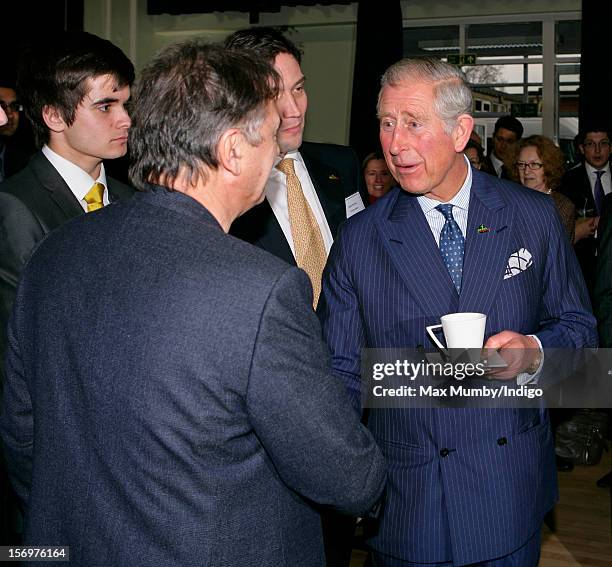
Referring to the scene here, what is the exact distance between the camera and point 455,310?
1906mm

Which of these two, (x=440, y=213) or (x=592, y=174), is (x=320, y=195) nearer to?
(x=440, y=213)

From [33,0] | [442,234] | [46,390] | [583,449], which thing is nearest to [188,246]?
[46,390]

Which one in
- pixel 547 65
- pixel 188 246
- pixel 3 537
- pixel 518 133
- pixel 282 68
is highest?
pixel 547 65

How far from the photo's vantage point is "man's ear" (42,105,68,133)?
7.41ft

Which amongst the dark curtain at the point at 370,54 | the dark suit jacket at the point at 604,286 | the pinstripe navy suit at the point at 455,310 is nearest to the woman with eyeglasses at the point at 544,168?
the dark suit jacket at the point at 604,286

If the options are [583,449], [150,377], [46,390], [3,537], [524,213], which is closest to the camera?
[150,377]

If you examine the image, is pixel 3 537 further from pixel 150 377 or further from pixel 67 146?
pixel 150 377

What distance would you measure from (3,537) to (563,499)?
3084 mm

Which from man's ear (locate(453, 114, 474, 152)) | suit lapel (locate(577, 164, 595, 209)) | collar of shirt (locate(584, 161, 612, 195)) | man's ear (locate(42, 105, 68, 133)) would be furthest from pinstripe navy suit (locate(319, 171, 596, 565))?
collar of shirt (locate(584, 161, 612, 195))

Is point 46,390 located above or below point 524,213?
below

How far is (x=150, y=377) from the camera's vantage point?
47.2 inches

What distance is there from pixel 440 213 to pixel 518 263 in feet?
0.77

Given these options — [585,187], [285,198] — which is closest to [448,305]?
[285,198]

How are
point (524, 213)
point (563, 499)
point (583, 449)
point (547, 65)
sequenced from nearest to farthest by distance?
1. point (524, 213)
2. point (563, 499)
3. point (583, 449)
4. point (547, 65)
